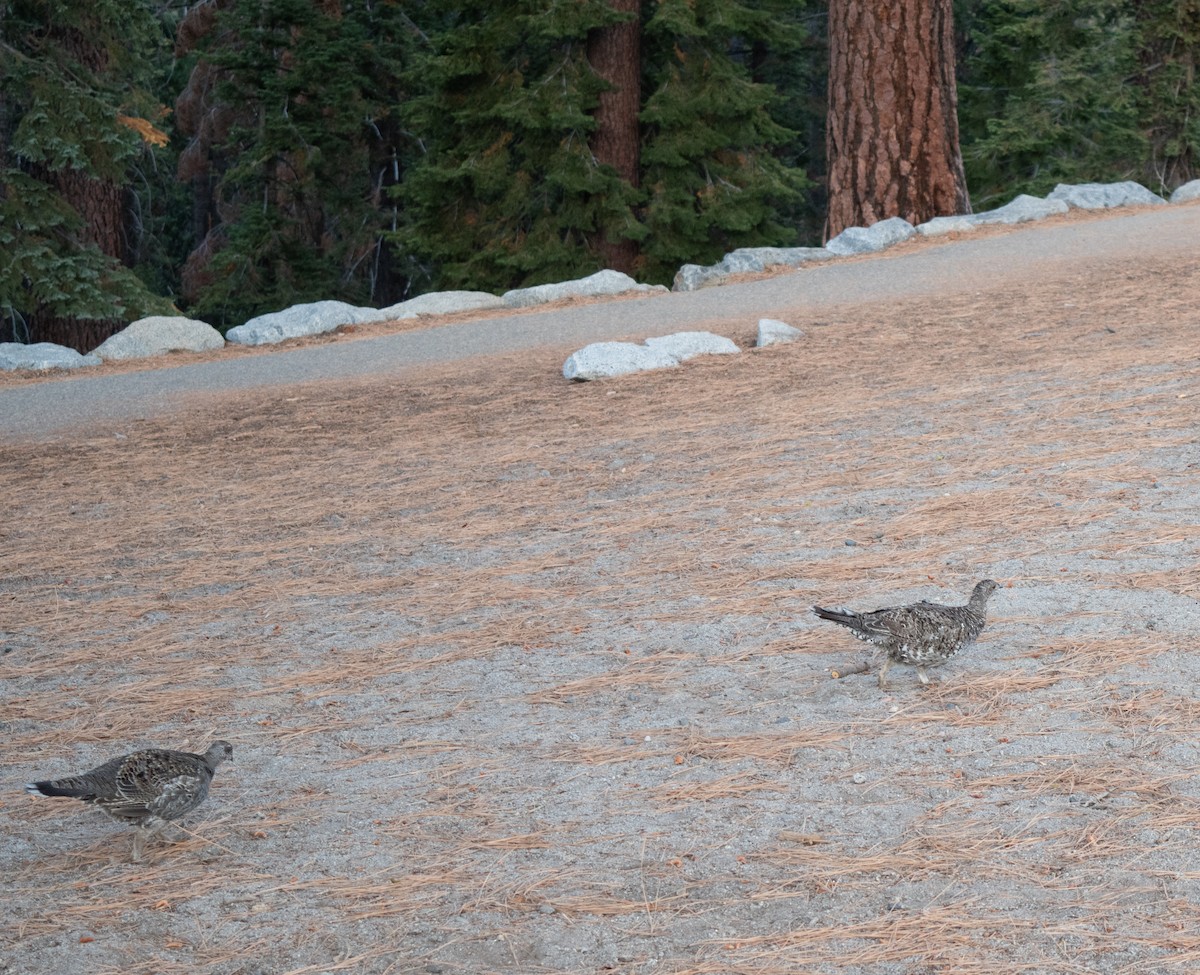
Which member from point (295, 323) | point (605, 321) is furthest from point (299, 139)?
point (605, 321)

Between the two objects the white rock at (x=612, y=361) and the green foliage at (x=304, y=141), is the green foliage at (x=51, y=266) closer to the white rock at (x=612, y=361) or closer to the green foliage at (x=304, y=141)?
the green foliage at (x=304, y=141)

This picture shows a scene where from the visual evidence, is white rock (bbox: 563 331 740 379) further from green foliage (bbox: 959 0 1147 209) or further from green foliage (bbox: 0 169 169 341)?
green foliage (bbox: 959 0 1147 209)

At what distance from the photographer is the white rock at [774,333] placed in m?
9.52

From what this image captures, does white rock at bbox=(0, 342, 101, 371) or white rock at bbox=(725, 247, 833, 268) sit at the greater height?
white rock at bbox=(725, 247, 833, 268)

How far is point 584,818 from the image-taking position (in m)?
3.54

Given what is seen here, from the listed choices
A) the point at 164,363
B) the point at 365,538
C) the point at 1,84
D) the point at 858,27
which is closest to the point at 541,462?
the point at 365,538

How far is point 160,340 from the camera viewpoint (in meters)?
12.0

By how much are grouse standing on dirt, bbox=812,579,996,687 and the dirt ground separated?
0.15 metres

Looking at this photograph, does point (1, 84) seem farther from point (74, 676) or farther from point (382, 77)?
point (74, 676)

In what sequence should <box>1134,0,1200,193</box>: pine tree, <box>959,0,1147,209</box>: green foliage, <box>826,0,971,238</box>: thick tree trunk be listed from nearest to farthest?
<box>826,0,971,238</box>: thick tree trunk, <box>1134,0,1200,193</box>: pine tree, <box>959,0,1147,209</box>: green foliage

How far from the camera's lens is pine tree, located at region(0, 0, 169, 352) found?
14.9 meters

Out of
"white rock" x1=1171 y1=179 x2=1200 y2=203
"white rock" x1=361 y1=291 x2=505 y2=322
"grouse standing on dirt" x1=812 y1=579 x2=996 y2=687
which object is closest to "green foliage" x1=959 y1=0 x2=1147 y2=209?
"white rock" x1=1171 y1=179 x2=1200 y2=203

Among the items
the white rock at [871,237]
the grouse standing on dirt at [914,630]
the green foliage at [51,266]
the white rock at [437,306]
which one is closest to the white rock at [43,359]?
the white rock at [437,306]

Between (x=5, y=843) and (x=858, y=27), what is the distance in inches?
482
